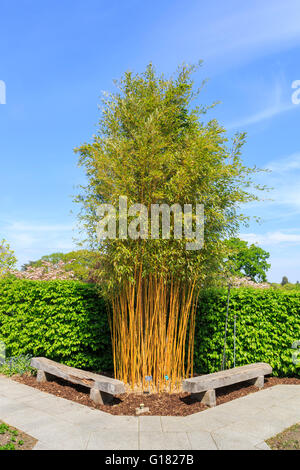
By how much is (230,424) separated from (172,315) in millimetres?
1544

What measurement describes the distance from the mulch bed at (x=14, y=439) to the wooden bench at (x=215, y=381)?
181 centimetres

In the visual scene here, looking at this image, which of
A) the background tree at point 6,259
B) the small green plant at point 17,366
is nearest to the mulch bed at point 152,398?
the small green plant at point 17,366

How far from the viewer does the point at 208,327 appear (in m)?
5.70

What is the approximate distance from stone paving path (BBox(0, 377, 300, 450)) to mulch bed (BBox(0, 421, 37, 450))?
0.07m

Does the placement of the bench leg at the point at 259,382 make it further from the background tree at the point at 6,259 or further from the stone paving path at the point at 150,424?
the background tree at the point at 6,259

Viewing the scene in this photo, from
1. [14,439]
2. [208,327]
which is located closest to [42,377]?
[14,439]

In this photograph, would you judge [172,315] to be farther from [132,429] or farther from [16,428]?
[16,428]

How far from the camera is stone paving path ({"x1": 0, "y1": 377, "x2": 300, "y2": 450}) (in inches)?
123

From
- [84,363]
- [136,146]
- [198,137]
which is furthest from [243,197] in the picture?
[84,363]

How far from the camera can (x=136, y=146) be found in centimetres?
471

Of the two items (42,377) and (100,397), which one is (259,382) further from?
(42,377)

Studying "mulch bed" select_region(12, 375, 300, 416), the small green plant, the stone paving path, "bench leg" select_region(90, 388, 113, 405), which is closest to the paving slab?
the stone paving path

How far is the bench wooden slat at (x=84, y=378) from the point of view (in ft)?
13.5

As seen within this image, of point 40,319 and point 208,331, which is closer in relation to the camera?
point 208,331
